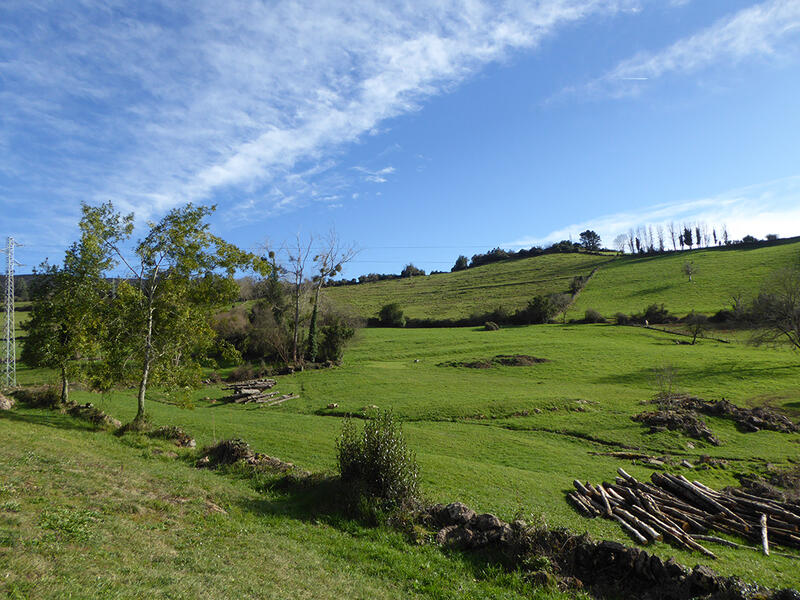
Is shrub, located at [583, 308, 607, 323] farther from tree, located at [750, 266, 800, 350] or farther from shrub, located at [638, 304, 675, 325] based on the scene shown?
tree, located at [750, 266, 800, 350]

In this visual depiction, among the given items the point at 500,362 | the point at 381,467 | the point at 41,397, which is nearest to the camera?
the point at 381,467

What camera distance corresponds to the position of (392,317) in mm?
85062

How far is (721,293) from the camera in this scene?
8356 centimetres

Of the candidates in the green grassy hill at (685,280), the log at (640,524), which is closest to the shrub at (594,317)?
the green grassy hill at (685,280)

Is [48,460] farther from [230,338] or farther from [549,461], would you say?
[230,338]

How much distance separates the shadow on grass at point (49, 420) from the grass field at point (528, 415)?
5.19m

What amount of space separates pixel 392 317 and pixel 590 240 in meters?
118

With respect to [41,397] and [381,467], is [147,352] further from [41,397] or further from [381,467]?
[381,467]

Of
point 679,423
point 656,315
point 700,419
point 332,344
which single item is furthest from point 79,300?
point 656,315

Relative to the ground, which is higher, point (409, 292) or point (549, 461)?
point (409, 292)

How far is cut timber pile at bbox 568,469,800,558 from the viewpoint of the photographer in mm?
14000

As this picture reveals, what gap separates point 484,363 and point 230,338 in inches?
1403

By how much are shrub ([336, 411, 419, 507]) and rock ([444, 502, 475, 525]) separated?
1.20m

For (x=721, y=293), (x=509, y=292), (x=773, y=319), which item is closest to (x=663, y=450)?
(x=773, y=319)
